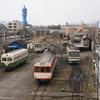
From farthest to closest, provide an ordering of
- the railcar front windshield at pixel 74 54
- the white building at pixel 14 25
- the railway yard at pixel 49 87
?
the white building at pixel 14 25, the railcar front windshield at pixel 74 54, the railway yard at pixel 49 87

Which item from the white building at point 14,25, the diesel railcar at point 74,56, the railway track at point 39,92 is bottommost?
the railway track at point 39,92

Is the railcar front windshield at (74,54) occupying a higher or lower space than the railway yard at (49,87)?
higher

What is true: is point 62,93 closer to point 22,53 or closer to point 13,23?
point 22,53

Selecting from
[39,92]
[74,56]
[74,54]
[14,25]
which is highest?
[14,25]

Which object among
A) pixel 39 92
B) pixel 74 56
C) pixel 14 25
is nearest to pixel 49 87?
pixel 39 92

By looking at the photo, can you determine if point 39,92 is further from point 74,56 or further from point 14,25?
point 14,25

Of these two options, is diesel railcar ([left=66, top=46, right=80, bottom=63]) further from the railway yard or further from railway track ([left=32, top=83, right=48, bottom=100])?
railway track ([left=32, top=83, right=48, bottom=100])

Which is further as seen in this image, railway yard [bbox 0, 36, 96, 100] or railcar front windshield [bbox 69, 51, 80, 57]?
railcar front windshield [bbox 69, 51, 80, 57]

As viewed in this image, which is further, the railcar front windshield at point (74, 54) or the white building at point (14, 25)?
the white building at point (14, 25)

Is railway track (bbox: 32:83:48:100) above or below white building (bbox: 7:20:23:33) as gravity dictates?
below

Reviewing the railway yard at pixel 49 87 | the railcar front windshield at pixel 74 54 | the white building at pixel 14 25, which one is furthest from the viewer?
the white building at pixel 14 25

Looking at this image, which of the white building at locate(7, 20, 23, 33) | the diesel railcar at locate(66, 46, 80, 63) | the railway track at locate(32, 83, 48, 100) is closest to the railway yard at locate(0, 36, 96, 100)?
the railway track at locate(32, 83, 48, 100)

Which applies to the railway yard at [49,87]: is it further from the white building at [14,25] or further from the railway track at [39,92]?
the white building at [14,25]

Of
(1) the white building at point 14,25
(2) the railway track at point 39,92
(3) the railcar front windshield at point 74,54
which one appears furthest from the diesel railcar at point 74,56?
(1) the white building at point 14,25
